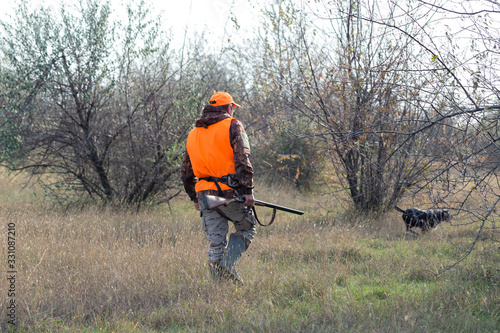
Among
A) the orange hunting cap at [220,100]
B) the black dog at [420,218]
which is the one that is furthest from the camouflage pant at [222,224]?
the black dog at [420,218]

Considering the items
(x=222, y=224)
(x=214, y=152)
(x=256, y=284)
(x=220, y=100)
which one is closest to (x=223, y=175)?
(x=214, y=152)

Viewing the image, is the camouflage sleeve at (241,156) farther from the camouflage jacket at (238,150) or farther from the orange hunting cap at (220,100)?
the orange hunting cap at (220,100)

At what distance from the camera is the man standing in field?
3.85 metres

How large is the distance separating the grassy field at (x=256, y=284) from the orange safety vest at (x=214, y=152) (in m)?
0.96

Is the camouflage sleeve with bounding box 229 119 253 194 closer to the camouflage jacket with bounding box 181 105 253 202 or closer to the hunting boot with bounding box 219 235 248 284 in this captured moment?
the camouflage jacket with bounding box 181 105 253 202

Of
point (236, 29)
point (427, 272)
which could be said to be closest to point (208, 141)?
point (427, 272)

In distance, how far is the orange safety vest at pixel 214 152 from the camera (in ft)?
12.7

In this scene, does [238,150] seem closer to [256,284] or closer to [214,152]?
[214,152]

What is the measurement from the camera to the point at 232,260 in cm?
388

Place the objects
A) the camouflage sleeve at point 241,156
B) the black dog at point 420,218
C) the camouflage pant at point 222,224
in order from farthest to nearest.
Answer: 1. the black dog at point 420,218
2. the camouflage pant at point 222,224
3. the camouflage sleeve at point 241,156

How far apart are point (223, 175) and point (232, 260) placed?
2.48ft

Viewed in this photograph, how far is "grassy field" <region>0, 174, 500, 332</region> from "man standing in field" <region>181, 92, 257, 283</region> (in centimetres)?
31

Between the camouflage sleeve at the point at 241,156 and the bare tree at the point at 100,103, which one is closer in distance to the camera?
the camouflage sleeve at the point at 241,156

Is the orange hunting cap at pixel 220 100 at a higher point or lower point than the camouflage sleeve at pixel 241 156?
higher
